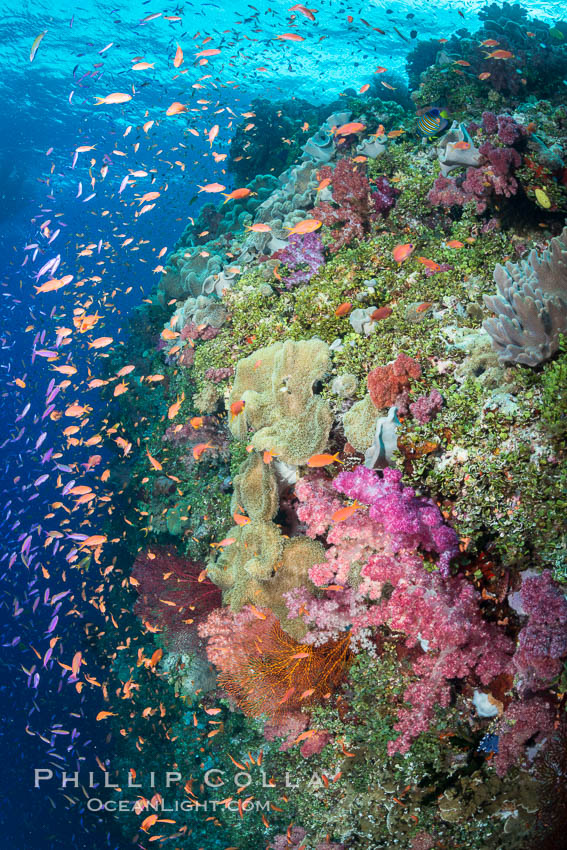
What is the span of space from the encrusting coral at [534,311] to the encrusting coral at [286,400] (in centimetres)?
214

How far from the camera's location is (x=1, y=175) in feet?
117

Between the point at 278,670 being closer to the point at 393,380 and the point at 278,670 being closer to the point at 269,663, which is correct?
the point at 269,663

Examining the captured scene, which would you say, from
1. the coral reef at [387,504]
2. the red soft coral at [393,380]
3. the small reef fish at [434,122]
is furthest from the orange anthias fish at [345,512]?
the small reef fish at [434,122]

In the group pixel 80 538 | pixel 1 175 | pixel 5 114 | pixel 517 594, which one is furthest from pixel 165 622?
pixel 1 175

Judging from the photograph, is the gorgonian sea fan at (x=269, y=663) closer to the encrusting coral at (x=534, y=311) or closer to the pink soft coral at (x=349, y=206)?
the encrusting coral at (x=534, y=311)

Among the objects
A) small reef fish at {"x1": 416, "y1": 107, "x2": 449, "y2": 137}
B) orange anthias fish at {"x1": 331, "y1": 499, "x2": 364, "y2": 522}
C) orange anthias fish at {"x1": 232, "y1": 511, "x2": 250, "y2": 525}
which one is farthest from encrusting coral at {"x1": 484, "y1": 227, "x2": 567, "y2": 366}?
small reef fish at {"x1": 416, "y1": 107, "x2": 449, "y2": 137}

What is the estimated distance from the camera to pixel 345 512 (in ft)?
14.8

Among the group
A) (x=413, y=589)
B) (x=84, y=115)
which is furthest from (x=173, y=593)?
(x=84, y=115)

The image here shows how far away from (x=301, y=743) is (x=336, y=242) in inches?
313

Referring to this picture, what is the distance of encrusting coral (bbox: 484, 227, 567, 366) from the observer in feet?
13.0

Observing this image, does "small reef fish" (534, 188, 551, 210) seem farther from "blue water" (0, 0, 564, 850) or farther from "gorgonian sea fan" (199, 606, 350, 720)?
"blue water" (0, 0, 564, 850)

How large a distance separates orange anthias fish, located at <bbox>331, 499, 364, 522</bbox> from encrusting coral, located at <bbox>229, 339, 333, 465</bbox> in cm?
103

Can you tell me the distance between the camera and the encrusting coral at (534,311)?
3.95 metres

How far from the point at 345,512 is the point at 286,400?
6.53 ft
